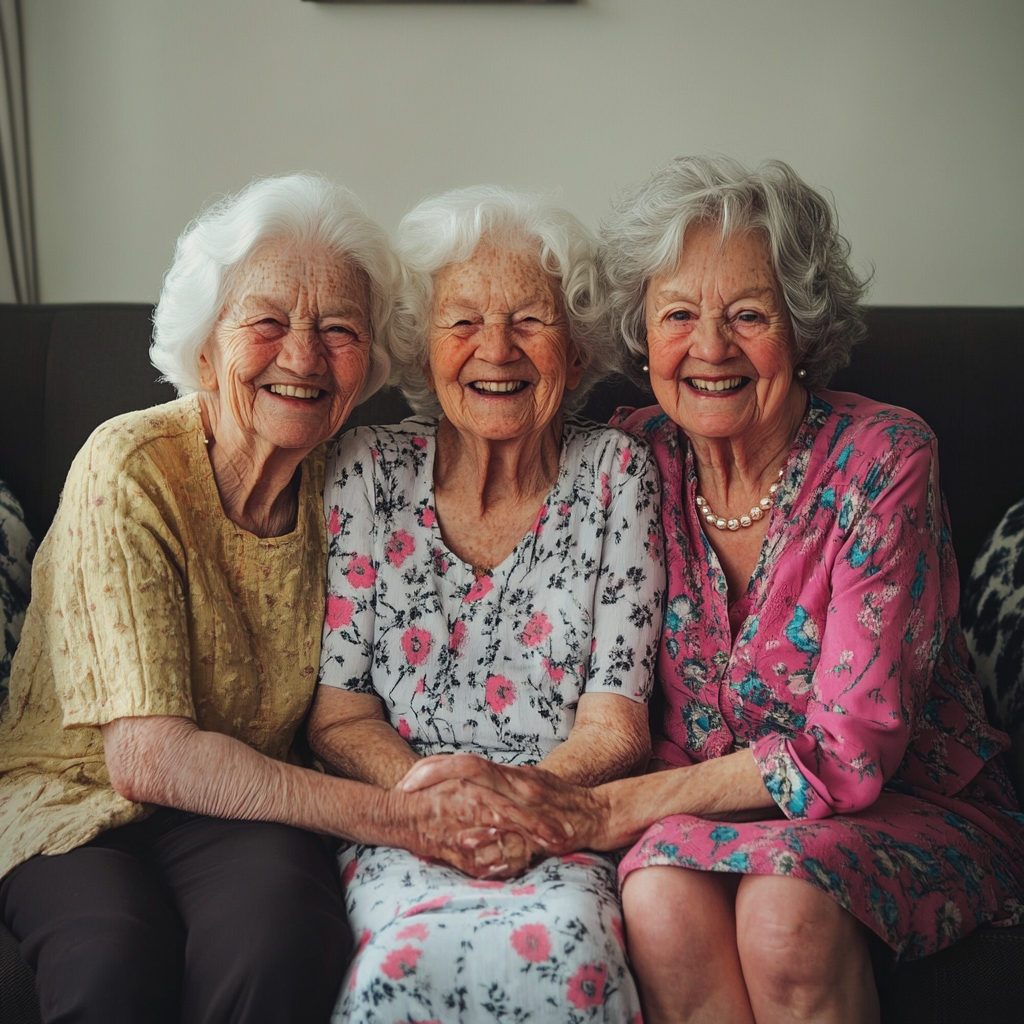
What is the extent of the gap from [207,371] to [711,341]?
Answer: 2.65ft

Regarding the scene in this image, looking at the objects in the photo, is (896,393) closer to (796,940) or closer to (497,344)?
(497,344)

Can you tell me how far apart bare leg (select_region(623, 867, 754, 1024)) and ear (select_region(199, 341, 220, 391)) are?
1019 millimetres

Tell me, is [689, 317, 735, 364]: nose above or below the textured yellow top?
above

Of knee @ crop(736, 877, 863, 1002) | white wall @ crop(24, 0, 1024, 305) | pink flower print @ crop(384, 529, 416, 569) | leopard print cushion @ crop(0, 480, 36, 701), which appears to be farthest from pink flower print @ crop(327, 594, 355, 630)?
white wall @ crop(24, 0, 1024, 305)

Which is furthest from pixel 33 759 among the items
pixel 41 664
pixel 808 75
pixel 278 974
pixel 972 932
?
pixel 808 75

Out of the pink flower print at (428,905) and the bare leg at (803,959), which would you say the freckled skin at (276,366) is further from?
the bare leg at (803,959)

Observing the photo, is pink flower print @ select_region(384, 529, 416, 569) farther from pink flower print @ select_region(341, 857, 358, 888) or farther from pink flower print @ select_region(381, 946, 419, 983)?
pink flower print @ select_region(381, 946, 419, 983)

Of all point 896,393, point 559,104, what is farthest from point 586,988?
point 559,104

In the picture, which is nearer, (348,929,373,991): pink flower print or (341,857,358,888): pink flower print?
(348,929,373,991): pink flower print

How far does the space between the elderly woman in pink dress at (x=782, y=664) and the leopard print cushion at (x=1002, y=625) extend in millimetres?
144

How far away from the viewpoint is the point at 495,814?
1.43 meters

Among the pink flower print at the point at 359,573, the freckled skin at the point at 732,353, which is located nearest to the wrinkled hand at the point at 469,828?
the pink flower print at the point at 359,573

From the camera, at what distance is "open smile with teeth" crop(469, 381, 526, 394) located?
168 cm

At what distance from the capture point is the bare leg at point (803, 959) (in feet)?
4.02
